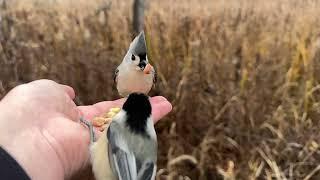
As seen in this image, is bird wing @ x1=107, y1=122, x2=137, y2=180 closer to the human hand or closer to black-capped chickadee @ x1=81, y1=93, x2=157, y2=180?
black-capped chickadee @ x1=81, y1=93, x2=157, y2=180

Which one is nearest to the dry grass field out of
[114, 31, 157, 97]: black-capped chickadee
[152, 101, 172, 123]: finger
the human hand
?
[152, 101, 172, 123]: finger

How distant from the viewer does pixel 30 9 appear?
342 cm

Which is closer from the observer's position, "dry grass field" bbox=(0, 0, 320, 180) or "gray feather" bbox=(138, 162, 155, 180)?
"gray feather" bbox=(138, 162, 155, 180)

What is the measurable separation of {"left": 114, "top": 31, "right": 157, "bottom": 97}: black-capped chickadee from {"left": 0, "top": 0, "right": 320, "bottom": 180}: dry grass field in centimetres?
101

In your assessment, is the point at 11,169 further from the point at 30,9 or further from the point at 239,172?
the point at 30,9

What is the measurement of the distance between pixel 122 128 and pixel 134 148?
2 cm

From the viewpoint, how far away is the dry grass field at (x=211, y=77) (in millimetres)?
1932

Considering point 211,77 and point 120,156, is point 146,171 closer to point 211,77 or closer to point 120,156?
point 120,156

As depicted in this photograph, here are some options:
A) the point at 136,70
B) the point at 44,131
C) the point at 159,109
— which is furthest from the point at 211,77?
the point at 136,70

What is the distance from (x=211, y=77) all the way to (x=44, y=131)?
4.25 ft

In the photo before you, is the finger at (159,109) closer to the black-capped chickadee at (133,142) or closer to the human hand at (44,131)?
the human hand at (44,131)

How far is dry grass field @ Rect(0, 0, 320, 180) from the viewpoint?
1932 mm

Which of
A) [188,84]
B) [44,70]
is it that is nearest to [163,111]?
[188,84]

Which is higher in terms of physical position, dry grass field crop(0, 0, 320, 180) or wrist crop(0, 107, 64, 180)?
wrist crop(0, 107, 64, 180)
